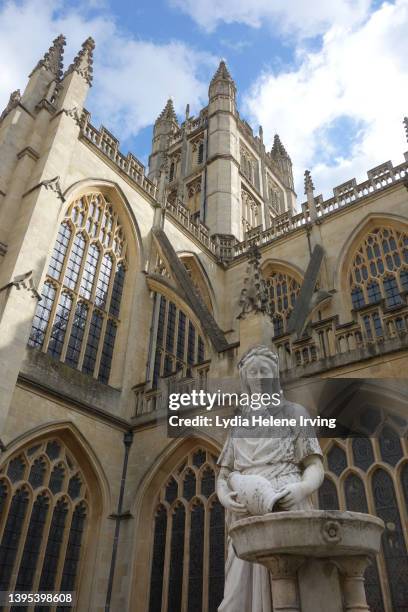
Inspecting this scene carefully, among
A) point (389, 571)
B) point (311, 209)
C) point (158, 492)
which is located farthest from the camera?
Result: point (311, 209)

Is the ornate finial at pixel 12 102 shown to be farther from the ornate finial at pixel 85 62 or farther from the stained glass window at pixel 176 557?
the stained glass window at pixel 176 557

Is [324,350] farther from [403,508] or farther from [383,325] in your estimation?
Result: [403,508]

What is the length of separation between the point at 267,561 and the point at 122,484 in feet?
25.1

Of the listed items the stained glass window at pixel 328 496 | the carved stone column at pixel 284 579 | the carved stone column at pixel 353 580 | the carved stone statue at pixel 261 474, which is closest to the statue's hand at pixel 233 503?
the carved stone statue at pixel 261 474

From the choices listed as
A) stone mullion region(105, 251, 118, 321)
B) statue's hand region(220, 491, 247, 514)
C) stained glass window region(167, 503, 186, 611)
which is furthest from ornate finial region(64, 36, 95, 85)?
statue's hand region(220, 491, 247, 514)

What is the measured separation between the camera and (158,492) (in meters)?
9.47

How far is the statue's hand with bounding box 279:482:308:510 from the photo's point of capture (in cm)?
272

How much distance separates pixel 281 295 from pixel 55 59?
10.00 metres

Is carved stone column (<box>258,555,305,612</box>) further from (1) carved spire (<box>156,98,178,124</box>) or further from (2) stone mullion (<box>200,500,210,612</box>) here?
(1) carved spire (<box>156,98,178,124</box>)

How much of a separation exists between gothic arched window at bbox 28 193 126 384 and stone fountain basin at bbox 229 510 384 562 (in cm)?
803

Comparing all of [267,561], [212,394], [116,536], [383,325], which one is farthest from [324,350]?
[267,561]

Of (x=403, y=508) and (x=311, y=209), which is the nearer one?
(x=403, y=508)

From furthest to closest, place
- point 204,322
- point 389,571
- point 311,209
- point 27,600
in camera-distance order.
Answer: point 311,209 → point 204,322 → point 27,600 → point 389,571

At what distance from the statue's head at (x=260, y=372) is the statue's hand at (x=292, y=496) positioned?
895 mm
